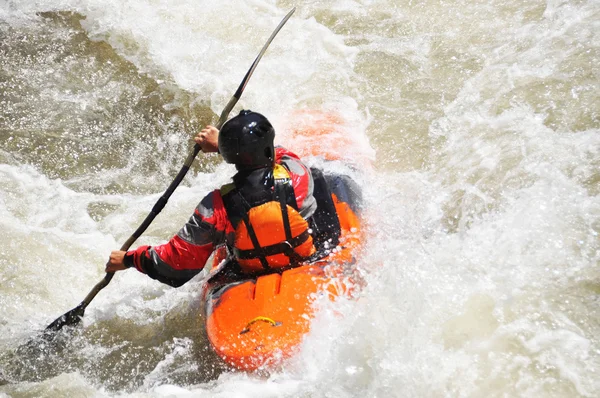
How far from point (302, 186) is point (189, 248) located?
719 mm

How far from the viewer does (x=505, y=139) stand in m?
4.86

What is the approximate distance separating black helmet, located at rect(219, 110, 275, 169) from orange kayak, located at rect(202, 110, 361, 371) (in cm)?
66

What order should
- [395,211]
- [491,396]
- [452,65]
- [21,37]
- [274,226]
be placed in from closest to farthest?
[491,396]
[274,226]
[395,211]
[452,65]
[21,37]

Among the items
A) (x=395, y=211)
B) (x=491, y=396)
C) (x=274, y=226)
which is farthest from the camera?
(x=395, y=211)

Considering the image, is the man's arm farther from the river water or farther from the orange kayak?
the river water

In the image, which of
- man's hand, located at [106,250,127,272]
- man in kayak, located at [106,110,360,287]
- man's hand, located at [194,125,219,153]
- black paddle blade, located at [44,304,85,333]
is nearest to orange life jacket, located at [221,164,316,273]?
man in kayak, located at [106,110,360,287]

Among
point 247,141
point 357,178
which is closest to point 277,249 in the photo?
point 247,141

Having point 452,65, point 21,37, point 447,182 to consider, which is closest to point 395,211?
point 447,182

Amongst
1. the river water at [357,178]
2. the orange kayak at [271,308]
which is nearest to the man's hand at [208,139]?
the orange kayak at [271,308]

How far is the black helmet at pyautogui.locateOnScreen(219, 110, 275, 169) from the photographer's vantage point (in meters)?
3.37

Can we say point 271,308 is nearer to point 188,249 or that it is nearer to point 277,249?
point 277,249

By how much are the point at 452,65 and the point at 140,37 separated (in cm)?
336

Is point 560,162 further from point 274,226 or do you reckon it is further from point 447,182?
point 274,226

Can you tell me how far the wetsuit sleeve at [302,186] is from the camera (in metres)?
3.52
